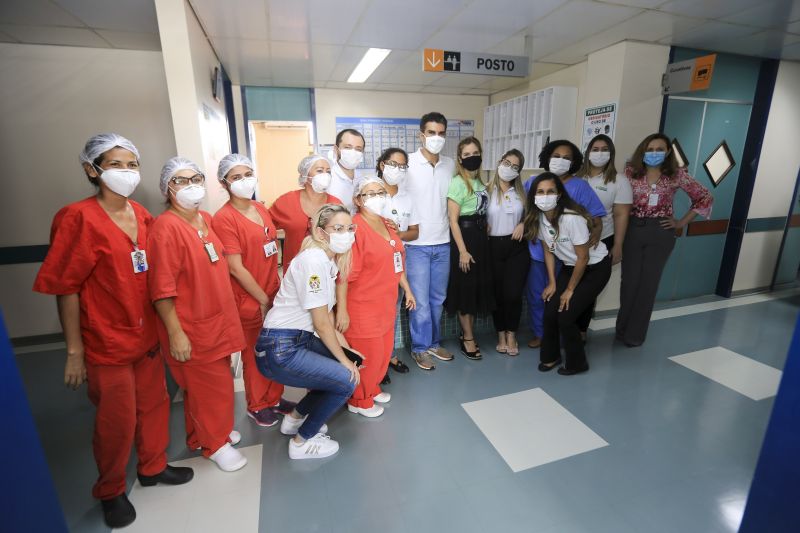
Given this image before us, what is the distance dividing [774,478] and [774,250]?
17.8 feet

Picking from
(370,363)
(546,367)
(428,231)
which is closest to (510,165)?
(428,231)

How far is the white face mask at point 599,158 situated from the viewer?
10.4 feet

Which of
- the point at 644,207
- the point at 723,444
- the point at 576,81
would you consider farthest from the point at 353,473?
the point at 576,81

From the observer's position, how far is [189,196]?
1.80 meters

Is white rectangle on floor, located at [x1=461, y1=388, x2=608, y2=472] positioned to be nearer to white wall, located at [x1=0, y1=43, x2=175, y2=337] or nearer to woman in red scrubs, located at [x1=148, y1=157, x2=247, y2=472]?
woman in red scrubs, located at [x1=148, y1=157, x2=247, y2=472]

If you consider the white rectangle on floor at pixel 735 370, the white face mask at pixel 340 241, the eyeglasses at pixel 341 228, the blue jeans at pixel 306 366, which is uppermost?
the eyeglasses at pixel 341 228

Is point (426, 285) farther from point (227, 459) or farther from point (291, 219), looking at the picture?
point (227, 459)

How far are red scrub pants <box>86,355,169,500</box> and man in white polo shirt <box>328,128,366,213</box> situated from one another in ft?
5.11

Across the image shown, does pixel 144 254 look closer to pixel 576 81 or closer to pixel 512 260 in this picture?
pixel 512 260

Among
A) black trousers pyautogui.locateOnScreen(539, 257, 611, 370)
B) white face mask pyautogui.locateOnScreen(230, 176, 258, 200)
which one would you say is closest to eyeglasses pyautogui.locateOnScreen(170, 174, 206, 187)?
white face mask pyautogui.locateOnScreen(230, 176, 258, 200)

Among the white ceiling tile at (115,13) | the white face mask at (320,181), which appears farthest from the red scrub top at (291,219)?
the white ceiling tile at (115,13)

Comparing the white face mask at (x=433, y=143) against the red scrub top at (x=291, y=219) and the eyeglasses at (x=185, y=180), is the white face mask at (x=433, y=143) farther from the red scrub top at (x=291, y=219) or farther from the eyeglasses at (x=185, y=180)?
the eyeglasses at (x=185, y=180)

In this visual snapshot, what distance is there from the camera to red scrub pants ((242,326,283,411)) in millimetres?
2309

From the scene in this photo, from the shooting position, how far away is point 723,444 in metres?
2.18
